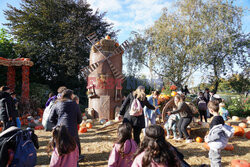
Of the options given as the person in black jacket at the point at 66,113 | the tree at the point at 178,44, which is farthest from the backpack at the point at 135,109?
the tree at the point at 178,44

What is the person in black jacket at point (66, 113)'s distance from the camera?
120 inches

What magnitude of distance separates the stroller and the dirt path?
70.9 inches

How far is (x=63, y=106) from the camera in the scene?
3.05m

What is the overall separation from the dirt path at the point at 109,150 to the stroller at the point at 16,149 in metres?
1.80

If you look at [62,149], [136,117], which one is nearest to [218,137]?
[136,117]

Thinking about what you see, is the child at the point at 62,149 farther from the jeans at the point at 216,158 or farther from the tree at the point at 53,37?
the tree at the point at 53,37

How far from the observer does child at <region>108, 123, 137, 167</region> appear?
2.33 m

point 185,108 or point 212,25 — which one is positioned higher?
point 212,25

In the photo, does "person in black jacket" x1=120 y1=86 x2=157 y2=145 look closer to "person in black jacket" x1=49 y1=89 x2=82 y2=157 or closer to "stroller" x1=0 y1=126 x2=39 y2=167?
"person in black jacket" x1=49 y1=89 x2=82 y2=157

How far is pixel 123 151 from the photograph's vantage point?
92.5 inches

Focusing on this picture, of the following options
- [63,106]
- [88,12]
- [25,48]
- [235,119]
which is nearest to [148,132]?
[63,106]

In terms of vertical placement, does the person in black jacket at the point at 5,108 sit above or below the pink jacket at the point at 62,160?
above

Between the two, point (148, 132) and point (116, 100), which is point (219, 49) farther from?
point (148, 132)

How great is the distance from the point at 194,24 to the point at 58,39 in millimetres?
11179
